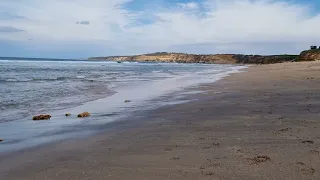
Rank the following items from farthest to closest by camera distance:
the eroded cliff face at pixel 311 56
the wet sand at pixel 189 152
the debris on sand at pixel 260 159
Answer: the eroded cliff face at pixel 311 56 → the debris on sand at pixel 260 159 → the wet sand at pixel 189 152

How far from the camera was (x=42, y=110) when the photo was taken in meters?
11.4

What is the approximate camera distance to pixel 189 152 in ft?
18.6

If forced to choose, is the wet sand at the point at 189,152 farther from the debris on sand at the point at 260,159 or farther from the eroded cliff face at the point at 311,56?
the eroded cliff face at the point at 311,56

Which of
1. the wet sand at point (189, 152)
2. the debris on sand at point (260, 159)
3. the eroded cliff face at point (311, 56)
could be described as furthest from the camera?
the eroded cliff face at point (311, 56)

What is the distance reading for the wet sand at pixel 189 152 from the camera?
464cm

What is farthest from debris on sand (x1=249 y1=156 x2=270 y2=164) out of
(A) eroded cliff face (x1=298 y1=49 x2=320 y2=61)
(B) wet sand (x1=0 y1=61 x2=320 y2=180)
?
(A) eroded cliff face (x1=298 y1=49 x2=320 y2=61)

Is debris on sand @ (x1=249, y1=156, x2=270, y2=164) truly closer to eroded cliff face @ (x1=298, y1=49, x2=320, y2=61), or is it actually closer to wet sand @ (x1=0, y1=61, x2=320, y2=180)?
wet sand @ (x1=0, y1=61, x2=320, y2=180)

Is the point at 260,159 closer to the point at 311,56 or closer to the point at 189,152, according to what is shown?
the point at 189,152

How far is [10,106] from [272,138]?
9479 millimetres

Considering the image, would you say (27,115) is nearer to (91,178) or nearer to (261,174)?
(91,178)

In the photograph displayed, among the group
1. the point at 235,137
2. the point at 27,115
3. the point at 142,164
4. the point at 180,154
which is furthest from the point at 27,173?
the point at 27,115

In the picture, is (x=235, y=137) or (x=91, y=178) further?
(x=235, y=137)

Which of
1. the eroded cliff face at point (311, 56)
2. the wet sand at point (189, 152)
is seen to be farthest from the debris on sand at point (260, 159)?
the eroded cliff face at point (311, 56)

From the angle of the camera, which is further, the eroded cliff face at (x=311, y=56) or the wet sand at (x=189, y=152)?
the eroded cliff face at (x=311, y=56)
